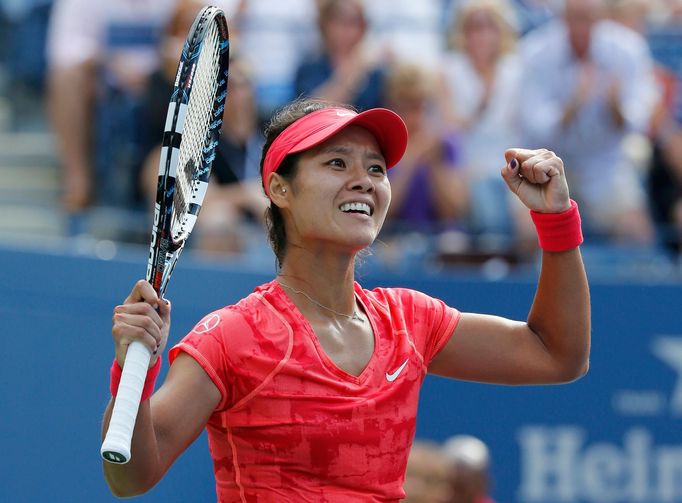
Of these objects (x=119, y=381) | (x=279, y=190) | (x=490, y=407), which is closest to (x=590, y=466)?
(x=490, y=407)

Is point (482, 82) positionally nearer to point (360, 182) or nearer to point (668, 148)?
point (668, 148)

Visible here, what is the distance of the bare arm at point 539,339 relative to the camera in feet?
10.1

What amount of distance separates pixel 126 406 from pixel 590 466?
4009mm

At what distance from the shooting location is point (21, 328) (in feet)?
19.9

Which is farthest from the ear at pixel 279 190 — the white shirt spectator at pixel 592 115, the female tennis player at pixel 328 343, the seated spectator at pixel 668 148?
Result: the seated spectator at pixel 668 148

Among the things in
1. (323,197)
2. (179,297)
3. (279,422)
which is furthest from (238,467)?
(179,297)

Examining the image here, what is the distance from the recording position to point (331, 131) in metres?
2.81

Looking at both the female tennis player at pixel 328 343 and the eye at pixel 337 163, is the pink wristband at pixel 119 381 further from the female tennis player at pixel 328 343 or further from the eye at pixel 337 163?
the eye at pixel 337 163

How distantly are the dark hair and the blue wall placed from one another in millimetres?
3055

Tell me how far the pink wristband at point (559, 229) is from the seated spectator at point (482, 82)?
343 cm

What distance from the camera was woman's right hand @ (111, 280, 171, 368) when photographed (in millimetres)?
2500

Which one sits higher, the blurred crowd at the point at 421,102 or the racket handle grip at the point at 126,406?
the blurred crowd at the point at 421,102

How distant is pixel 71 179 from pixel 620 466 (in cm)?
306

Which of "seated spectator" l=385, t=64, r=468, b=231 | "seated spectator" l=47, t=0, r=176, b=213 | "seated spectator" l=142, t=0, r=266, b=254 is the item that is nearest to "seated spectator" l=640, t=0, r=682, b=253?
"seated spectator" l=385, t=64, r=468, b=231
